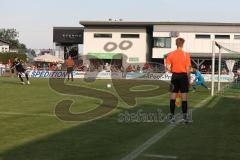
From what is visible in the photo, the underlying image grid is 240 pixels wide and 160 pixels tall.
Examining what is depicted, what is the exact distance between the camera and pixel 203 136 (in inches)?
363

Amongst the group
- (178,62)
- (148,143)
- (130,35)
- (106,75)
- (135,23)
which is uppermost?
(135,23)

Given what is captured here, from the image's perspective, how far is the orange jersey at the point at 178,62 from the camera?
11.1 m

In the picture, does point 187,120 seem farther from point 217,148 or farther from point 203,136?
point 217,148

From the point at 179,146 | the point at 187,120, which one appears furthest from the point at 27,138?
the point at 187,120

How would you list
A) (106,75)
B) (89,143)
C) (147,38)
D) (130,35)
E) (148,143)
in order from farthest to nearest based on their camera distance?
1. (147,38)
2. (130,35)
3. (106,75)
4. (148,143)
5. (89,143)

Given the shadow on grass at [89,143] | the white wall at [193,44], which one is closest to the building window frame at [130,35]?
the white wall at [193,44]

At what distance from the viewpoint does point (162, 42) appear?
73.4 meters

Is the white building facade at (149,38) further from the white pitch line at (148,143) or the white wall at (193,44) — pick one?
the white pitch line at (148,143)

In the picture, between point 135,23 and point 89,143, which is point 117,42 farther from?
point 89,143

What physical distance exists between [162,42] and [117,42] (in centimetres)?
709

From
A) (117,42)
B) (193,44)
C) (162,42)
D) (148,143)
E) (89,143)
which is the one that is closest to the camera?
(89,143)

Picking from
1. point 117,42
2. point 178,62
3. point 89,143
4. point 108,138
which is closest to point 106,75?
point 117,42

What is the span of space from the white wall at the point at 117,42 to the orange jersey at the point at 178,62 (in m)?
63.2

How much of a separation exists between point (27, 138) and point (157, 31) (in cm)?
6617
